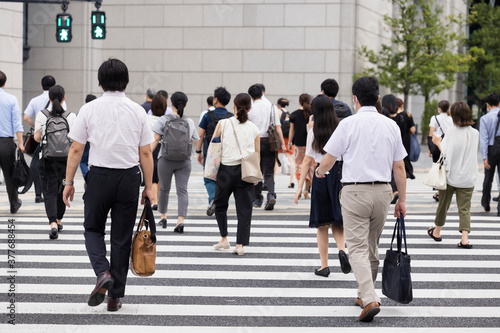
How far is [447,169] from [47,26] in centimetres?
2216

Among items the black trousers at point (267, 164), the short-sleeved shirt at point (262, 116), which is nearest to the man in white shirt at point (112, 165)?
A: the short-sleeved shirt at point (262, 116)

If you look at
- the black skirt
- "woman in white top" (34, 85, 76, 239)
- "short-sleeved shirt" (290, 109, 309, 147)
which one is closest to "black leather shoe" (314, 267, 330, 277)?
the black skirt

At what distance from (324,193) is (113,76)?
8.59 feet

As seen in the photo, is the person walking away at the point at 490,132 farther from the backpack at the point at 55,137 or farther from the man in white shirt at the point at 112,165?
the man in white shirt at the point at 112,165

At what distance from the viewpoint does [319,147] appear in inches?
311

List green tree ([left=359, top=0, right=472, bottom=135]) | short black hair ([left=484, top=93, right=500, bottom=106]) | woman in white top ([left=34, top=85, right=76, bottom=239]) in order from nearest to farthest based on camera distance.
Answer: woman in white top ([left=34, top=85, right=76, bottom=239])
short black hair ([left=484, top=93, right=500, bottom=106])
green tree ([left=359, top=0, right=472, bottom=135])

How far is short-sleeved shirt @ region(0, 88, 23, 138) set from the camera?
11.1 metres

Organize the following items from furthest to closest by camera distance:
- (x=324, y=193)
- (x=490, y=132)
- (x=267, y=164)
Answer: (x=267, y=164) → (x=490, y=132) → (x=324, y=193)

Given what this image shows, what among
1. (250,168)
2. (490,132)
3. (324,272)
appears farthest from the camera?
(490,132)

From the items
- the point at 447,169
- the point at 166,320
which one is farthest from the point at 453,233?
the point at 166,320

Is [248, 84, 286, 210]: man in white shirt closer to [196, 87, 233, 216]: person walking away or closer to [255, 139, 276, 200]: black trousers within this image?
[255, 139, 276, 200]: black trousers

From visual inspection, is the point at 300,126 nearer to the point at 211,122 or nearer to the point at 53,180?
the point at 211,122

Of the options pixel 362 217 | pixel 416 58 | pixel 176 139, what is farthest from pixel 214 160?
pixel 416 58

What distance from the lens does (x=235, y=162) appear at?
903 cm
